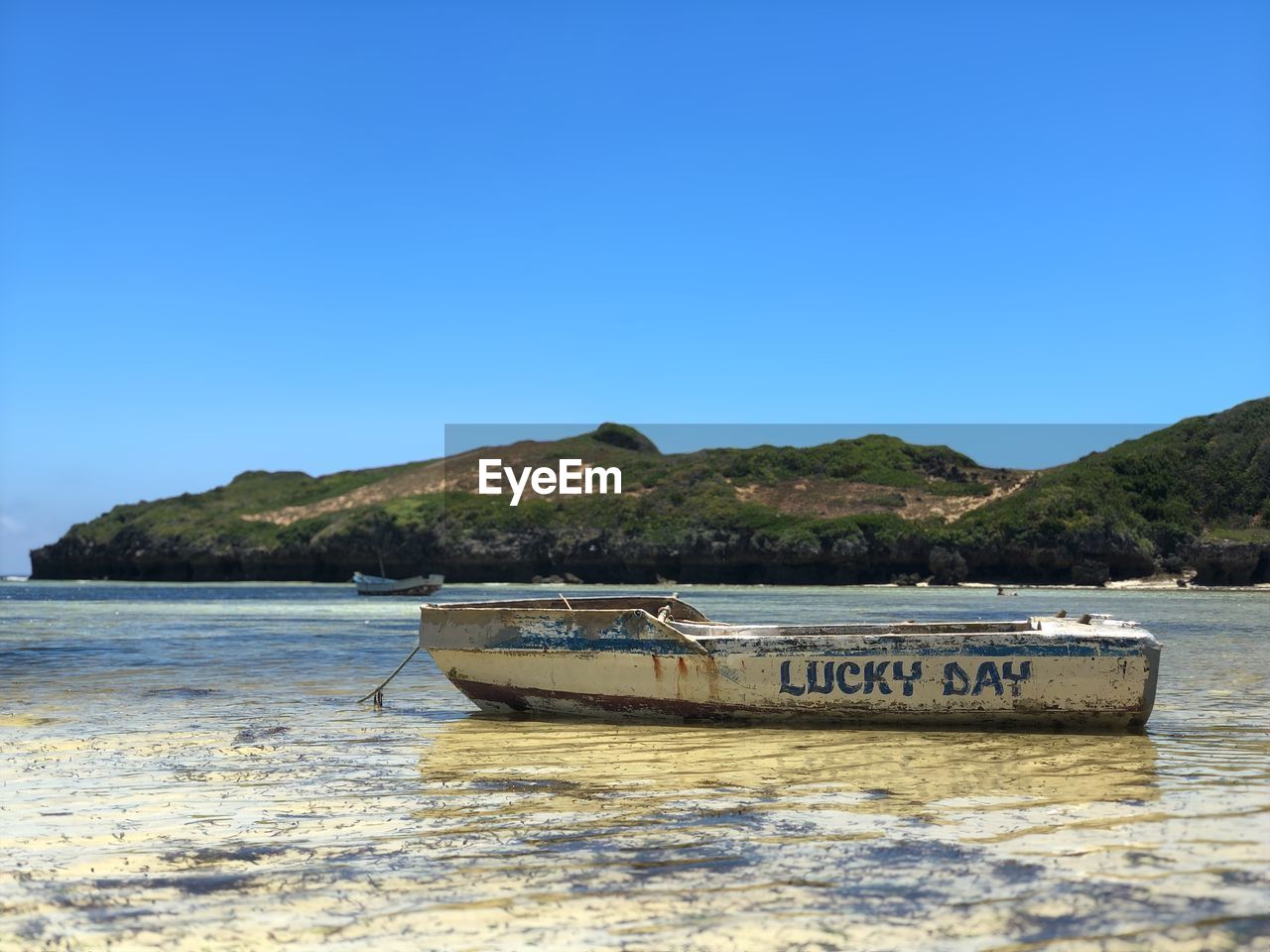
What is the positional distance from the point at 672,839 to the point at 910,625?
753cm

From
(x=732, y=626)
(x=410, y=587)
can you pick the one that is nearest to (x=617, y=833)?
(x=732, y=626)

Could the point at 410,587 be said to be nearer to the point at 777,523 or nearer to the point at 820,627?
the point at 777,523

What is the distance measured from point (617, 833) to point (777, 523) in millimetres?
85505

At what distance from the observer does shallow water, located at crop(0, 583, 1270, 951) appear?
5.05m

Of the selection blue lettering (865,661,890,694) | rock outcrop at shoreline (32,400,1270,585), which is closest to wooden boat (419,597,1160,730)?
blue lettering (865,661,890,694)

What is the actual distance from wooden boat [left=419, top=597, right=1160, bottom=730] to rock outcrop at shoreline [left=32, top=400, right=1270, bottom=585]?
6901cm

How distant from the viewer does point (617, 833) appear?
22.4 ft

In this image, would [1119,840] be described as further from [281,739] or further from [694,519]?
[694,519]

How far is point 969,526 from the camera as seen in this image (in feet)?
281
